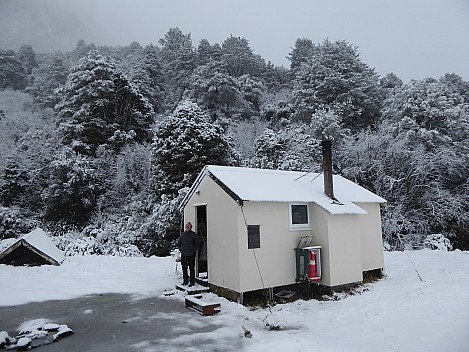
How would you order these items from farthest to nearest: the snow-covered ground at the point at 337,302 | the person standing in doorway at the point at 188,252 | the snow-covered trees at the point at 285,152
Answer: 1. the snow-covered trees at the point at 285,152
2. the person standing in doorway at the point at 188,252
3. the snow-covered ground at the point at 337,302

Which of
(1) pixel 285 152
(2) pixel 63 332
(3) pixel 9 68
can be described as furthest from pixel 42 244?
(1) pixel 285 152

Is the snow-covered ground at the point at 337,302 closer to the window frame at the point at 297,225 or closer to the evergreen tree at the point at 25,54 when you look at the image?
the window frame at the point at 297,225

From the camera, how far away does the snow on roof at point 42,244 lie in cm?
1236

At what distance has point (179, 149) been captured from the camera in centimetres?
1833

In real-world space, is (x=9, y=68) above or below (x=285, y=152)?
above

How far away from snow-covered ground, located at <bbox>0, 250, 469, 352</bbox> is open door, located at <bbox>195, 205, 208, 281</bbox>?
93cm

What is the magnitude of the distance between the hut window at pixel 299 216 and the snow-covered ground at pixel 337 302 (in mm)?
2037

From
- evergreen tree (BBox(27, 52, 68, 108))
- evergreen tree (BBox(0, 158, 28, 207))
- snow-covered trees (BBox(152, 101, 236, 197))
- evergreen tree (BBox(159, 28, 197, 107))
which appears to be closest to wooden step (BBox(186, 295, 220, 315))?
snow-covered trees (BBox(152, 101, 236, 197))

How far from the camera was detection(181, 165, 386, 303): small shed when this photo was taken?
8.28m

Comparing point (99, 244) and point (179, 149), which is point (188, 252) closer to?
point (99, 244)

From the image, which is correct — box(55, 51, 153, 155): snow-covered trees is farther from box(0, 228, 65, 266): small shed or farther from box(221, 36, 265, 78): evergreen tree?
box(221, 36, 265, 78): evergreen tree

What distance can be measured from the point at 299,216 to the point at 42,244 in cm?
1015

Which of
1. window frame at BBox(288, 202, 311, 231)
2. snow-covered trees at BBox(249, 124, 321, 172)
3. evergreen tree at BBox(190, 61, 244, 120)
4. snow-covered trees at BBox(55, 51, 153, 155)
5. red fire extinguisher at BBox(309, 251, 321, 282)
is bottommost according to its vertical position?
red fire extinguisher at BBox(309, 251, 321, 282)

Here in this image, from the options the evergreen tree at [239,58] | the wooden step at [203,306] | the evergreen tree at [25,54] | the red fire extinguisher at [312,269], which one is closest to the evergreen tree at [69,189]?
the evergreen tree at [25,54]
